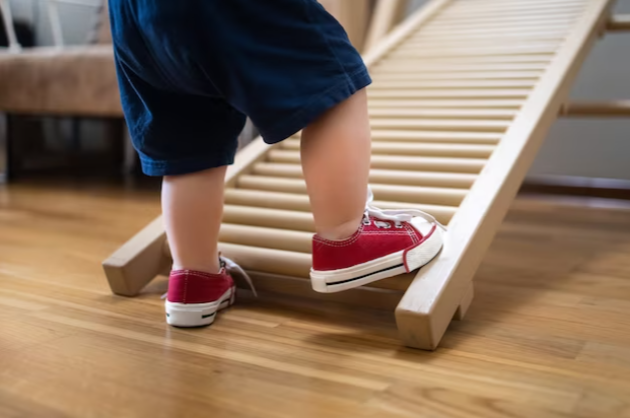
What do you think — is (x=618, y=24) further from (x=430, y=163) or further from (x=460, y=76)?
(x=430, y=163)

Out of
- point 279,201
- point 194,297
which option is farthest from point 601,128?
point 194,297

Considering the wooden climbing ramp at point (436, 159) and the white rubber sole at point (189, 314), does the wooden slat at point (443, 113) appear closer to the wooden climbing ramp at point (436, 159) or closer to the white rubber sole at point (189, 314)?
the wooden climbing ramp at point (436, 159)

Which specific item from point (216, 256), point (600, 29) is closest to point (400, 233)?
point (216, 256)

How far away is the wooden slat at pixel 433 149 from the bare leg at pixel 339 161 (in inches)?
11.9

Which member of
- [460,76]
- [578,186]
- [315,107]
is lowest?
[578,186]

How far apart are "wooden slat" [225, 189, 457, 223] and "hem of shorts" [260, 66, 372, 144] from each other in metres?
0.24

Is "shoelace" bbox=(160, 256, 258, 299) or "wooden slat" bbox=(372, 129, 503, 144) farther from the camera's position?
"wooden slat" bbox=(372, 129, 503, 144)

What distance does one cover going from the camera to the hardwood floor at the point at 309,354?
49 centimetres

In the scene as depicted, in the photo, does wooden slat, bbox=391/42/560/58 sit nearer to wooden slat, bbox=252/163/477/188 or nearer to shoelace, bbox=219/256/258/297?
wooden slat, bbox=252/163/477/188

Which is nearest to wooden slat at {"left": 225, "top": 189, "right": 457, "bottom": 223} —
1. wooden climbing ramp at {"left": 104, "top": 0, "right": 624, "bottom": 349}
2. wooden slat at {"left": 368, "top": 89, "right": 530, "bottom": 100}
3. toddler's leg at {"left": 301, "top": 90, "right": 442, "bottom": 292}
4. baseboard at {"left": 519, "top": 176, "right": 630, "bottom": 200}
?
wooden climbing ramp at {"left": 104, "top": 0, "right": 624, "bottom": 349}

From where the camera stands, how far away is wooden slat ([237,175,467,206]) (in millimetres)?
826

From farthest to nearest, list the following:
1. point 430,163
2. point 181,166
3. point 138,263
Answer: point 430,163, point 138,263, point 181,166

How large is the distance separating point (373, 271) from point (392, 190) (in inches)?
8.6

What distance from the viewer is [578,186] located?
1.79 m
